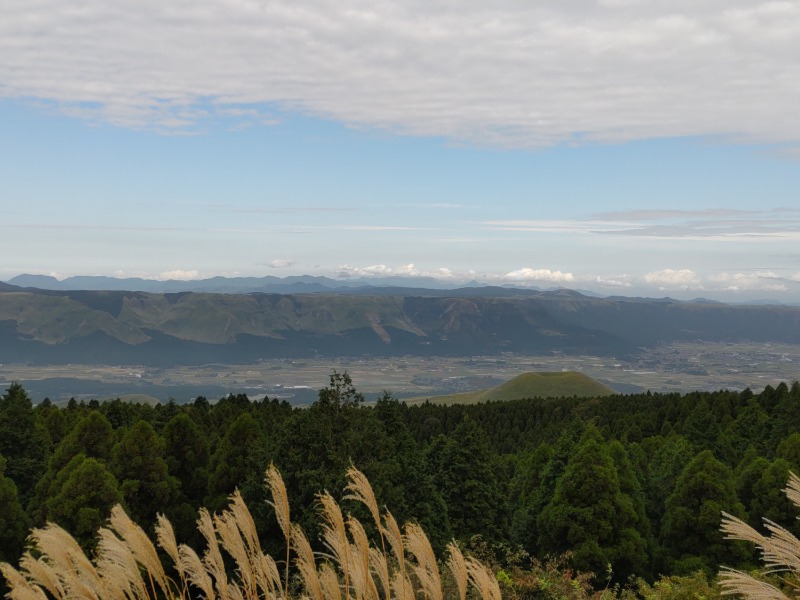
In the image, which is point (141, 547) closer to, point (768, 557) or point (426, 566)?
point (426, 566)

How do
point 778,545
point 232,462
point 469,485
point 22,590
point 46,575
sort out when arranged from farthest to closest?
point 469,485 < point 232,462 < point 46,575 < point 22,590 < point 778,545

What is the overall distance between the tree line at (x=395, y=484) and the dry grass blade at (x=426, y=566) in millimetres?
19187

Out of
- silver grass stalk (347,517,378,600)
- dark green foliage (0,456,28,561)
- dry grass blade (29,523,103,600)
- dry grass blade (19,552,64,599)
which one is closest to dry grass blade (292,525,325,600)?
silver grass stalk (347,517,378,600)

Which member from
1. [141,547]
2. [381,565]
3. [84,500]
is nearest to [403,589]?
[381,565]

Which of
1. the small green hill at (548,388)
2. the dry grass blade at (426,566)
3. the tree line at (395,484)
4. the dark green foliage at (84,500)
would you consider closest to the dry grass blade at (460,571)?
the dry grass blade at (426,566)

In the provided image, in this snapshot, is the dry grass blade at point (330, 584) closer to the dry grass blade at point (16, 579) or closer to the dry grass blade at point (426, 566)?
the dry grass blade at point (426, 566)

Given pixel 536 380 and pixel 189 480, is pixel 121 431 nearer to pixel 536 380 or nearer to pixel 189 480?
pixel 189 480

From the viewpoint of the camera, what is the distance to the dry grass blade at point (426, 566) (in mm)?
5262

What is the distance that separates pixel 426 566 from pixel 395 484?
95.9 ft

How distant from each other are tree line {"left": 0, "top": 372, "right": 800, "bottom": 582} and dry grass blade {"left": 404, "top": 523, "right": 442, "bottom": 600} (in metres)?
19.2

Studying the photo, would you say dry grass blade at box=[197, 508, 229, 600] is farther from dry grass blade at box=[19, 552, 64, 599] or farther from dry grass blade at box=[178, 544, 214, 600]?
dry grass blade at box=[19, 552, 64, 599]

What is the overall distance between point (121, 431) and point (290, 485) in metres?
18.4

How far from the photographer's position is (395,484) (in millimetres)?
33938

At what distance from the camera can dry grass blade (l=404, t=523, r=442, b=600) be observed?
526cm
